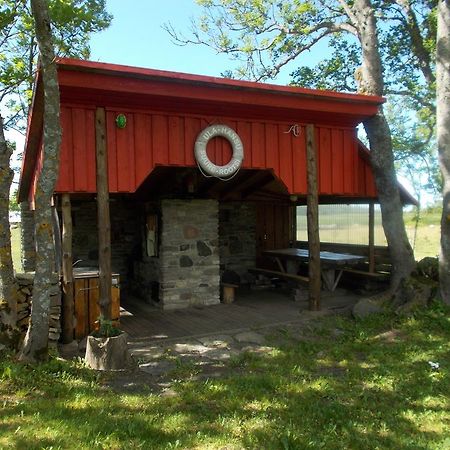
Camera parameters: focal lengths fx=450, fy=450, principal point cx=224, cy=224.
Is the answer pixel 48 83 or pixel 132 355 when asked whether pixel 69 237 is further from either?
pixel 48 83

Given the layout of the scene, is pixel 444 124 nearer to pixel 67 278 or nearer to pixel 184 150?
pixel 184 150

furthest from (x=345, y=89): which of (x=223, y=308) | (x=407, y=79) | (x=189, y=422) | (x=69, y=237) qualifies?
(x=189, y=422)

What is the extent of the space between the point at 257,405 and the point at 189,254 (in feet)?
15.9

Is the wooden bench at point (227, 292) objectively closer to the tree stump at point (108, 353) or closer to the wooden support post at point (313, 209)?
the wooden support post at point (313, 209)

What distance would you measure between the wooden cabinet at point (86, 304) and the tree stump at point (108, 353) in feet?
3.84

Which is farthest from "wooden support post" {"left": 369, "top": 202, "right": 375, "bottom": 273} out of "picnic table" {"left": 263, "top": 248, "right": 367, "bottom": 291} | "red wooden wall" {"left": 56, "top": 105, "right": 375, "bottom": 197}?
"red wooden wall" {"left": 56, "top": 105, "right": 375, "bottom": 197}

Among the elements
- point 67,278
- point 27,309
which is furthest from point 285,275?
point 27,309

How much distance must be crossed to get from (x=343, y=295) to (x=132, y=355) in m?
5.07

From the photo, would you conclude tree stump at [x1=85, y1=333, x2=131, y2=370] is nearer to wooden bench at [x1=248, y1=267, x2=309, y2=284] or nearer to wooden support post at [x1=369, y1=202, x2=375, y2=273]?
Result: wooden bench at [x1=248, y1=267, x2=309, y2=284]

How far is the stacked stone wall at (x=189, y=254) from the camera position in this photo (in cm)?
836

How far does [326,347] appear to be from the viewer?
18.8 feet

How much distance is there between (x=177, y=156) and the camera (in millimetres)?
6387

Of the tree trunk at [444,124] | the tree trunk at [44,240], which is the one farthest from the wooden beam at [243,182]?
the tree trunk at [44,240]

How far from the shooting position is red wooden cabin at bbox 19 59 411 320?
5.82 meters
